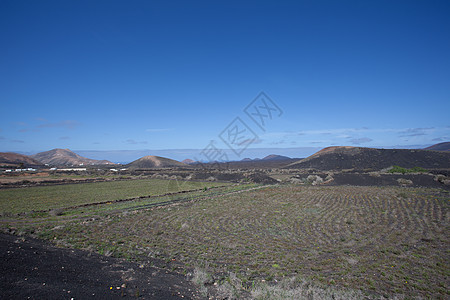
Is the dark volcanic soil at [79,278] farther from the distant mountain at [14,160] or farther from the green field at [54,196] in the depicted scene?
the distant mountain at [14,160]

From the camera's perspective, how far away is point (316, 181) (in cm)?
4416

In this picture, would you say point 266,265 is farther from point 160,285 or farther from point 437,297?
point 437,297

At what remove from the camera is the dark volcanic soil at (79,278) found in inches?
238

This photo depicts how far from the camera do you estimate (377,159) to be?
286ft

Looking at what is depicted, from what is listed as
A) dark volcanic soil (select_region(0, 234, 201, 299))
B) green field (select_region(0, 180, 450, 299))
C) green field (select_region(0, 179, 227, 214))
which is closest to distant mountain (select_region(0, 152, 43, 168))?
green field (select_region(0, 179, 227, 214))

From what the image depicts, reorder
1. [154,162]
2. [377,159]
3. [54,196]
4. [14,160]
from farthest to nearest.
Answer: [154,162]
[14,160]
[377,159]
[54,196]

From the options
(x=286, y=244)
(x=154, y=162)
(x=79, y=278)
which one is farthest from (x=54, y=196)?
(x=154, y=162)

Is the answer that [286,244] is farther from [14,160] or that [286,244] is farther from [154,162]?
[14,160]

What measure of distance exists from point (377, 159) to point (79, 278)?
102m

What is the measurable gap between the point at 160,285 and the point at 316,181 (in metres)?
42.0

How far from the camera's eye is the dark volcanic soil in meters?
6.05

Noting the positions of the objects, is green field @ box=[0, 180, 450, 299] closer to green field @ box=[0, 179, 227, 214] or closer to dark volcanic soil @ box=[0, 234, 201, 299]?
dark volcanic soil @ box=[0, 234, 201, 299]

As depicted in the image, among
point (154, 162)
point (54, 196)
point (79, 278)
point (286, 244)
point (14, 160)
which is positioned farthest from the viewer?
point (154, 162)

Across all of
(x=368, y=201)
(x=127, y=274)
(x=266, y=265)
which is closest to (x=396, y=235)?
(x=266, y=265)
